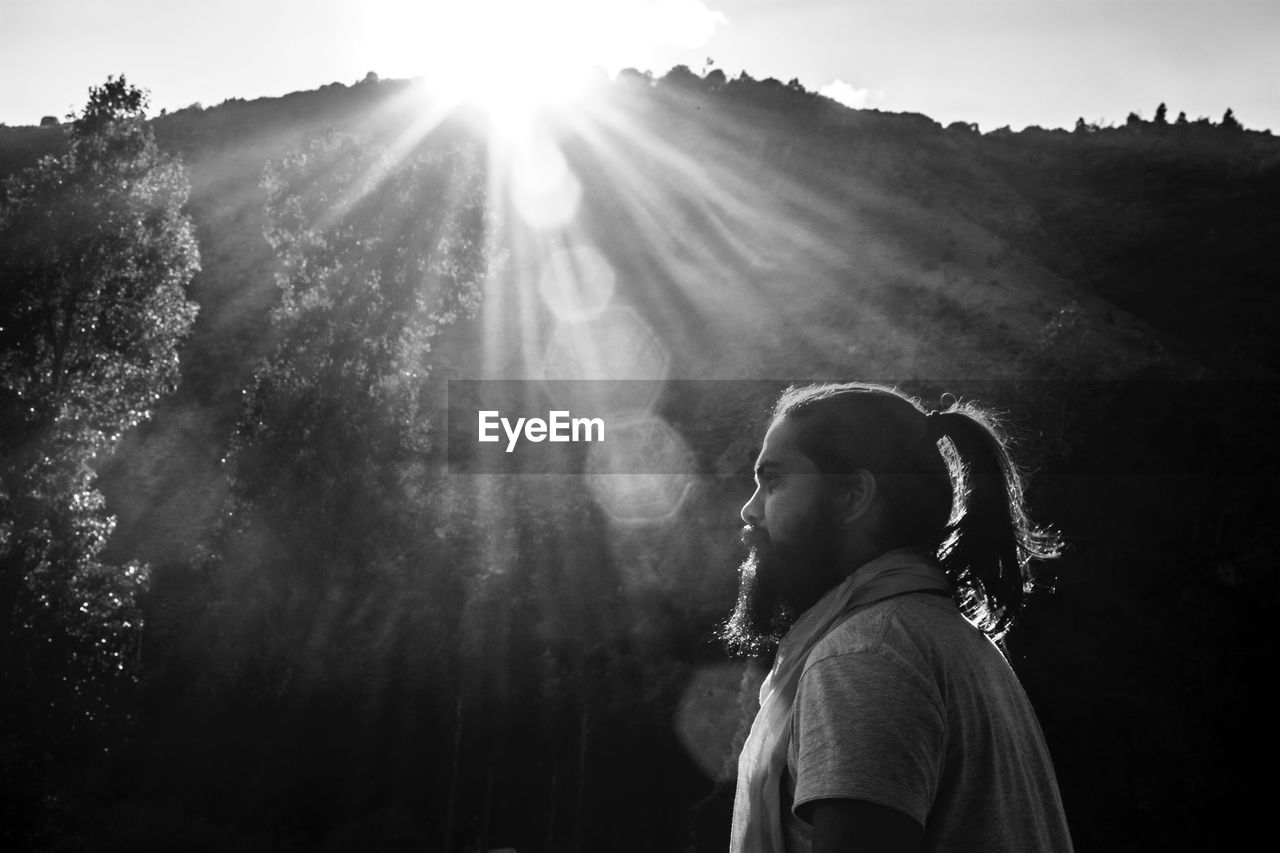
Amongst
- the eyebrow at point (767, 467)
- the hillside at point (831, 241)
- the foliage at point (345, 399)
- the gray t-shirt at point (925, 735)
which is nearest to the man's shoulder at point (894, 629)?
the gray t-shirt at point (925, 735)

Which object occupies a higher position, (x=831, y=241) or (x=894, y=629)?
(x=831, y=241)

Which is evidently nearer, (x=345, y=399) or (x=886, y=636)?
(x=886, y=636)

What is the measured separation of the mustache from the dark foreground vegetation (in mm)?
15250

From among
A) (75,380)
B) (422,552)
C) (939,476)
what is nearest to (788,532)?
(939,476)

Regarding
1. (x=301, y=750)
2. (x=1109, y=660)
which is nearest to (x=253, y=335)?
(x=301, y=750)

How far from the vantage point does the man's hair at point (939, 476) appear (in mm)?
2164

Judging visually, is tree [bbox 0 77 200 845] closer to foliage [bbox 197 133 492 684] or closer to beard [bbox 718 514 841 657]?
foliage [bbox 197 133 492 684]

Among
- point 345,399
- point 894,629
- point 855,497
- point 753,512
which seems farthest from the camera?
point 345,399

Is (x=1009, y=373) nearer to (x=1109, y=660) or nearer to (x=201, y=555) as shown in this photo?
(x=1109, y=660)

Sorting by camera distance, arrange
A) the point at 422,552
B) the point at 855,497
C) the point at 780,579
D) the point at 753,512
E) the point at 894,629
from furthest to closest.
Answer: the point at 422,552 < the point at 753,512 < the point at 780,579 < the point at 855,497 < the point at 894,629

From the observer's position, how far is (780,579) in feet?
7.43

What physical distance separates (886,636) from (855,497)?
18.0 inches

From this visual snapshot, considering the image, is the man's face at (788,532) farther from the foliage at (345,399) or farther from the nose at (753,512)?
the foliage at (345,399)

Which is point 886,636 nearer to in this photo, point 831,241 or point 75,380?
point 75,380
